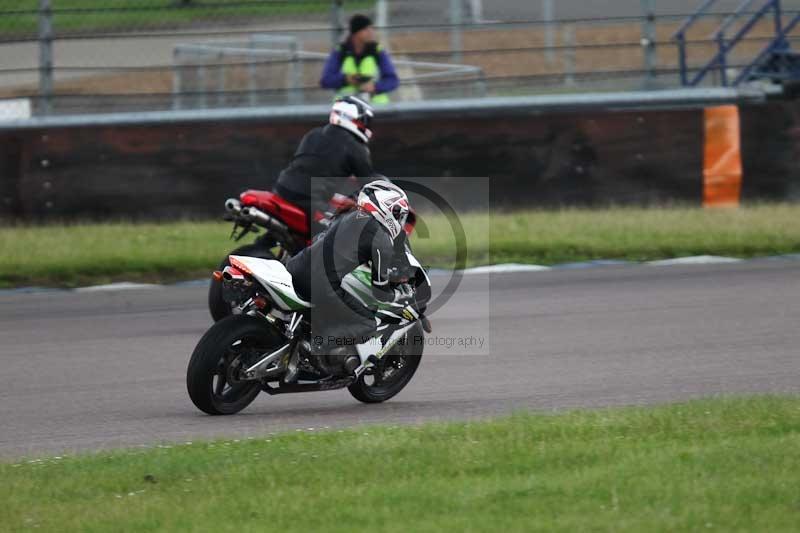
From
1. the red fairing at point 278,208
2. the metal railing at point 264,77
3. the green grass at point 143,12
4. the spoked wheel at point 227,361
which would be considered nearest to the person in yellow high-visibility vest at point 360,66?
the metal railing at point 264,77

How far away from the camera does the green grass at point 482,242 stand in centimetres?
1277

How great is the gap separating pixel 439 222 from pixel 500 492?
939cm

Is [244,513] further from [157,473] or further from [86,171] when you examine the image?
[86,171]

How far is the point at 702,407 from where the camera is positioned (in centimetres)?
696

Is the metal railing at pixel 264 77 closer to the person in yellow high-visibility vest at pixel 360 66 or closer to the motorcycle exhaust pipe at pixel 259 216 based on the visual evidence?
the person in yellow high-visibility vest at pixel 360 66

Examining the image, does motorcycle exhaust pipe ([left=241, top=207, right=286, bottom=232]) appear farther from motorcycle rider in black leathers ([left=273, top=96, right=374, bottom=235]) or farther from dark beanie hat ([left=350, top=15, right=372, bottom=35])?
dark beanie hat ([left=350, top=15, right=372, bottom=35])

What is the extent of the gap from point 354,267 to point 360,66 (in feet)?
22.2

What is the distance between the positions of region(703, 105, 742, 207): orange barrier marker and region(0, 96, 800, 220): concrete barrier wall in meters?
0.10

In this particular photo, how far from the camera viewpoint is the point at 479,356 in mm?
9172

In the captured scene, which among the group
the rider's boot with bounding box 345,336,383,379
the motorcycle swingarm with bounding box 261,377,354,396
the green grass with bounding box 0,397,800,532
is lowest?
the green grass with bounding box 0,397,800,532

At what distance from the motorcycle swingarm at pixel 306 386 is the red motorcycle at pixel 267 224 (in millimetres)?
2081

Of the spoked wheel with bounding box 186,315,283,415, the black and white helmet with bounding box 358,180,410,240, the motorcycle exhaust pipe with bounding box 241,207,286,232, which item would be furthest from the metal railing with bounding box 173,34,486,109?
the spoked wheel with bounding box 186,315,283,415

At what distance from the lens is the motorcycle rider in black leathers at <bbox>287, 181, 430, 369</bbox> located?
24.8 ft

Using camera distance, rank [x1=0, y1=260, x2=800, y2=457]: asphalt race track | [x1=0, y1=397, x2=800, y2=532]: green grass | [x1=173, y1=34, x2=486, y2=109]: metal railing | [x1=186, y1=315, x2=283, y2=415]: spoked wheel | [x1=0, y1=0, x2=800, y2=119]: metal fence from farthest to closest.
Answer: [x1=173, y1=34, x2=486, y2=109]: metal railing, [x1=0, y1=0, x2=800, y2=119]: metal fence, [x1=0, y1=260, x2=800, y2=457]: asphalt race track, [x1=186, y1=315, x2=283, y2=415]: spoked wheel, [x1=0, y1=397, x2=800, y2=532]: green grass
